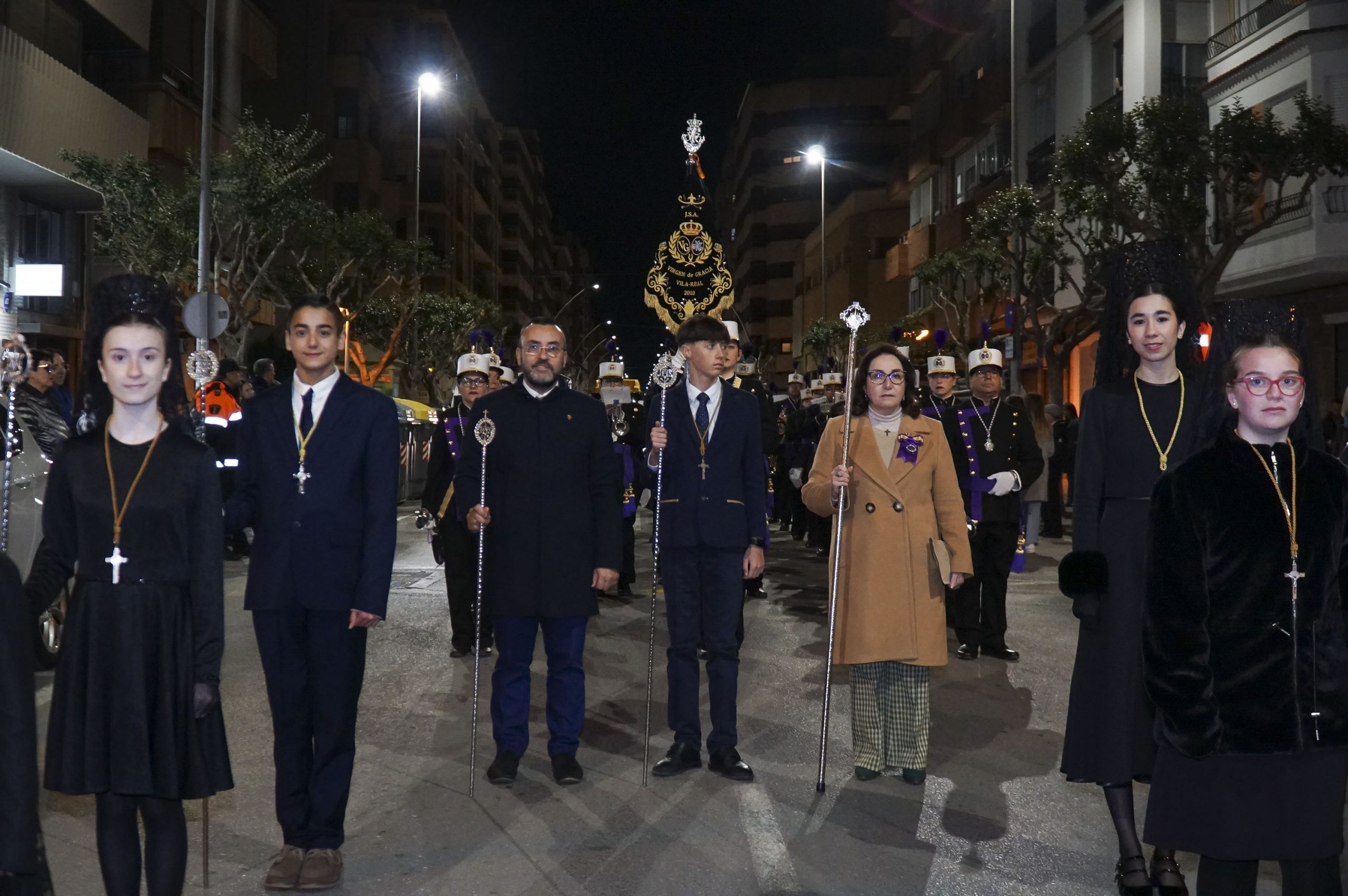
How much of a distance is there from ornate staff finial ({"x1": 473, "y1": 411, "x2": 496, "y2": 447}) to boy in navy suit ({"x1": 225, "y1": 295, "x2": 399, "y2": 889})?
4.38 feet

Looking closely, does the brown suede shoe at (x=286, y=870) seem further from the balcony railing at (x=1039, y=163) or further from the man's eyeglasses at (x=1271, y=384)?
the balcony railing at (x=1039, y=163)

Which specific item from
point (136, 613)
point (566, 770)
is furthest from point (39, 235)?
point (136, 613)

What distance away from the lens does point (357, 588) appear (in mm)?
5289

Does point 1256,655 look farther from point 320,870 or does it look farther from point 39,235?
point 39,235

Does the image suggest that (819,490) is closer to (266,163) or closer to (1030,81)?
(266,163)

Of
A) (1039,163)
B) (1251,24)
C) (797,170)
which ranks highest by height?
(797,170)

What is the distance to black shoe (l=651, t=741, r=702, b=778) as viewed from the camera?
6.86 m

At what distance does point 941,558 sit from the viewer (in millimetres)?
6949

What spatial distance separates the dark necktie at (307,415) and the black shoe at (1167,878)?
135 inches

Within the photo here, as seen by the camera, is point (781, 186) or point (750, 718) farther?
point (781, 186)

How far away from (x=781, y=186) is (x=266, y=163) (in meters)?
75.9

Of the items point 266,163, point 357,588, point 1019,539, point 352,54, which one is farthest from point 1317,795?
point 352,54

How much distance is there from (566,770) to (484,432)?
1.60 metres

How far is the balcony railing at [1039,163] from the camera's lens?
38906mm
